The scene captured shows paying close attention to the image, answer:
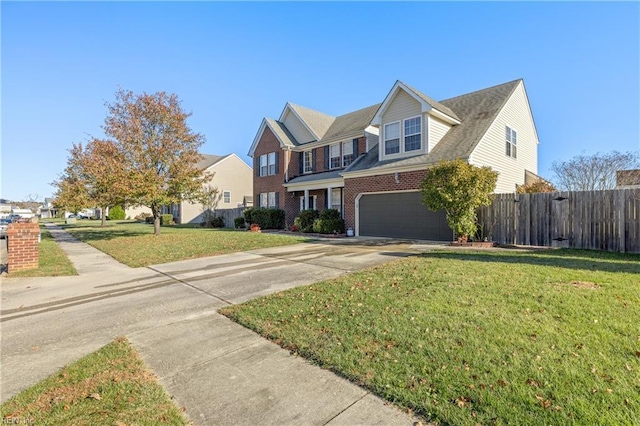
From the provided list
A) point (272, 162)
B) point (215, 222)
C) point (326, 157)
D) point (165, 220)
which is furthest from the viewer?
point (165, 220)

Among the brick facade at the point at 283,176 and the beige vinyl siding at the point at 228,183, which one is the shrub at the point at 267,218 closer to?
the brick facade at the point at 283,176

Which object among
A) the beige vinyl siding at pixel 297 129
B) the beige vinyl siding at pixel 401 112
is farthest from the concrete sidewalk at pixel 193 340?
the beige vinyl siding at pixel 297 129

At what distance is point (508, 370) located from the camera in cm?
284

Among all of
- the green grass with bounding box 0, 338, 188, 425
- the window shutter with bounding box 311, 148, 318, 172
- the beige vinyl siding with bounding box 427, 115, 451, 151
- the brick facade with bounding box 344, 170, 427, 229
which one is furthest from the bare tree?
the green grass with bounding box 0, 338, 188, 425

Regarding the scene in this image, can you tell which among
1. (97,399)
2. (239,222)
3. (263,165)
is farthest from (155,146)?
(97,399)

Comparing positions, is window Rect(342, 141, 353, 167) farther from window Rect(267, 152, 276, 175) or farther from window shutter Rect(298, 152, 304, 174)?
window Rect(267, 152, 276, 175)

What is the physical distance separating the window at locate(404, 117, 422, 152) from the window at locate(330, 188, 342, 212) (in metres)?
5.85

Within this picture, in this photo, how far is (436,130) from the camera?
49.1 ft

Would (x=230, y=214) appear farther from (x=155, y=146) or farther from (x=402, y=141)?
(x=402, y=141)

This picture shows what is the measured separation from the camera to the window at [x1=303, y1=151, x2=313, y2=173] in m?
23.1

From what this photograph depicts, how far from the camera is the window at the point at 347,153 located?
20109mm

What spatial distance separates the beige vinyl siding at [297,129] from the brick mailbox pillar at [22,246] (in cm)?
1735

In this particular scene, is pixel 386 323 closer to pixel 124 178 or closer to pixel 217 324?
pixel 217 324

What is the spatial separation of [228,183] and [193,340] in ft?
110
